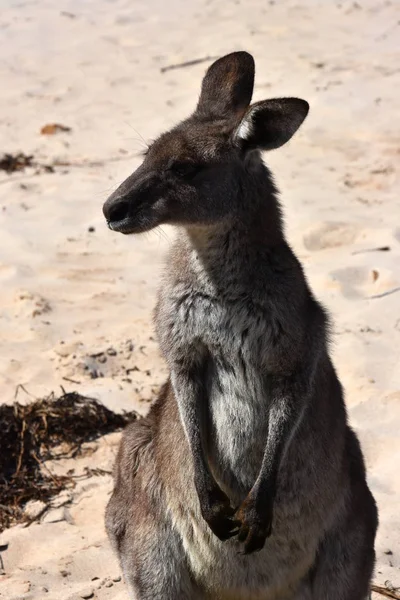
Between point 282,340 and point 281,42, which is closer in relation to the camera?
point 282,340

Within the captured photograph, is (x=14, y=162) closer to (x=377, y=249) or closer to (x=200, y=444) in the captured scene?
(x=377, y=249)

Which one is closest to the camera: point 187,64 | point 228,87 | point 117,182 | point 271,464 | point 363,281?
Result: point 271,464

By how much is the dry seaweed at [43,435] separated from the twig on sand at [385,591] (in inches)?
58.2

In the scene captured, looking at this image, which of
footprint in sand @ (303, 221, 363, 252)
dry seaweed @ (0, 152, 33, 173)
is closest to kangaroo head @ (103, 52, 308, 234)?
footprint in sand @ (303, 221, 363, 252)

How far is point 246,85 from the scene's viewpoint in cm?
402

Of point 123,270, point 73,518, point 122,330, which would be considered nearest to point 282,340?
point 73,518

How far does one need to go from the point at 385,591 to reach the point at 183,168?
187 cm

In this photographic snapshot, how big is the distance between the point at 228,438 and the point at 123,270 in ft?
10.1

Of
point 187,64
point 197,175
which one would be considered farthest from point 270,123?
point 187,64

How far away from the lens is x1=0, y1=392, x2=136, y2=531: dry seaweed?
4.88 metres

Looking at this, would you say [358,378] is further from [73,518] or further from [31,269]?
[31,269]

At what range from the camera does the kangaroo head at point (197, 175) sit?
350cm

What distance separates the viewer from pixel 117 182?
7.45 meters

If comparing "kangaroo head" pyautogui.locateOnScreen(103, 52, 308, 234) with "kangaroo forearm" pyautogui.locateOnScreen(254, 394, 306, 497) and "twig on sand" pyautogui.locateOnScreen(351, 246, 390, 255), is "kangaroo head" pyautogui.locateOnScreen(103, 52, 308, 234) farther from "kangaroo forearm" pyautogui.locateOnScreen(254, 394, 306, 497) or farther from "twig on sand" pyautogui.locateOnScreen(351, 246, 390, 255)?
"twig on sand" pyautogui.locateOnScreen(351, 246, 390, 255)
